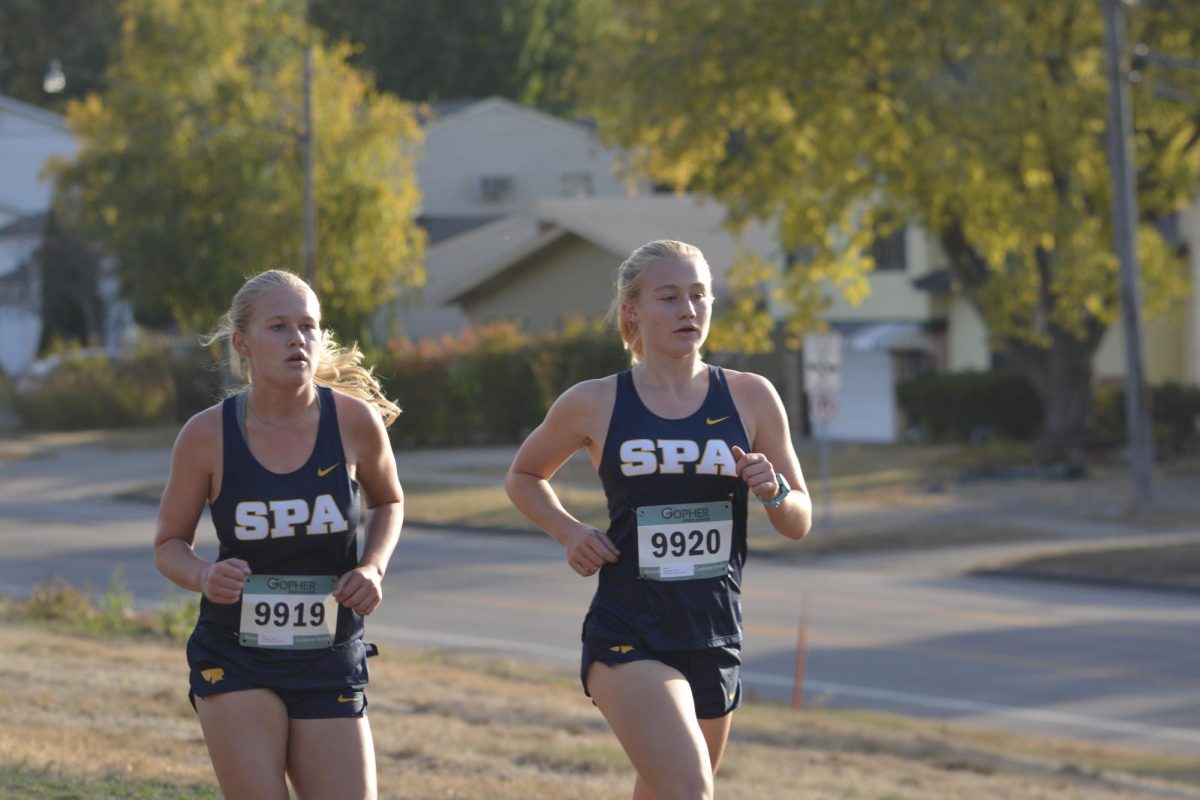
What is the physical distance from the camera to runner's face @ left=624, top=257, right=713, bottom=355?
5207 millimetres

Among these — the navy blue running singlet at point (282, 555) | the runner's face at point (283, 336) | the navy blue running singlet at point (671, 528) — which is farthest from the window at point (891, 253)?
the navy blue running singlet at point (282, 555)

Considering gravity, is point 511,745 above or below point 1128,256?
below

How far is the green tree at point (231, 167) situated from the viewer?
3969cm

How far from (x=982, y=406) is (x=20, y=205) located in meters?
46.3

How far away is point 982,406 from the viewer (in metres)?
40.5

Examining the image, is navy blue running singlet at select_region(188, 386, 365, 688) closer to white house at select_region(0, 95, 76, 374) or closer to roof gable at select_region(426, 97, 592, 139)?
roof gable at select_region(426, 97, 592, 139)

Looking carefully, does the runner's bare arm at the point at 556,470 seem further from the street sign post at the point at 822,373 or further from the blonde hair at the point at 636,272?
the street sign post at the point at 822,373

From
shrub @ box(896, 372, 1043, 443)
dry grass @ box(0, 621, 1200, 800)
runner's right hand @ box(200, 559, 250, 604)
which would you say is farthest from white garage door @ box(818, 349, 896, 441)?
runner's right hand @ box(200, 559, 250, 604)

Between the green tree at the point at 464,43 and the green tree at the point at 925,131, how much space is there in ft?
153

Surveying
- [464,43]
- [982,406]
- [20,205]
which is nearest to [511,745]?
[982,406]

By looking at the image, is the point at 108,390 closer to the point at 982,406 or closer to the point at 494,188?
the point at 494,188

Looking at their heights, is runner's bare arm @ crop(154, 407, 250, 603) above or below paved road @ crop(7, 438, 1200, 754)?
above

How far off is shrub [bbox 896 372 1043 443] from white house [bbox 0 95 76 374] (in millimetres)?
35364

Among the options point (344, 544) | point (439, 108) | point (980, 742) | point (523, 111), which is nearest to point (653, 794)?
point (344, 544)
